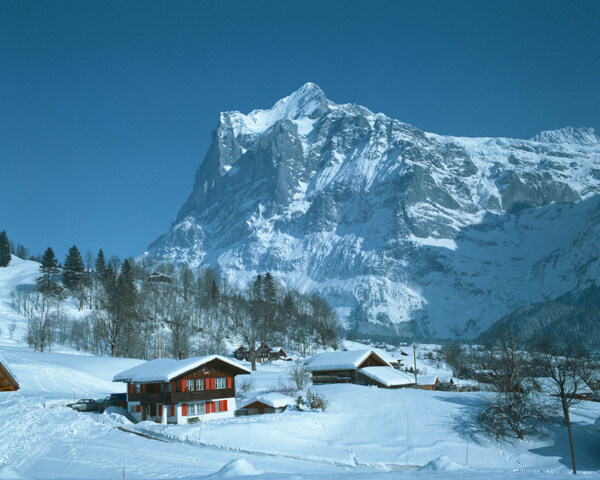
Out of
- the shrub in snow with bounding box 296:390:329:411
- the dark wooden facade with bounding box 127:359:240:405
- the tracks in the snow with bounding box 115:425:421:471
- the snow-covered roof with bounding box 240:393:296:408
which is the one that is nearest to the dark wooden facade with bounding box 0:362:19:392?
the tracks in the snow with bounding box 115:425:421:471

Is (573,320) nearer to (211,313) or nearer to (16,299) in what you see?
(211,313)

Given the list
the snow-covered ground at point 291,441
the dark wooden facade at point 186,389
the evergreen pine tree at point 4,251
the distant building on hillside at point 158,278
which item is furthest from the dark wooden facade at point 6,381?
the evergreen pine tree at point 4,251

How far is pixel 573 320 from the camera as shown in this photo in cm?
19050

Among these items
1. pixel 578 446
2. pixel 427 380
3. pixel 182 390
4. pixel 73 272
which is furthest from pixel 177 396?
pixel 73 272

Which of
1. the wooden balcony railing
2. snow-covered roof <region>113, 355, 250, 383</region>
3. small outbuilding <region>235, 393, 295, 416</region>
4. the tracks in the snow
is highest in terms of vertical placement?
snow-covered roof <region>113, 355, 250, 383</region>

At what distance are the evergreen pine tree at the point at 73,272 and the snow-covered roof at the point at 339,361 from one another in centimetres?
6346

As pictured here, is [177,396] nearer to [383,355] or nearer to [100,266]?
[383,355]

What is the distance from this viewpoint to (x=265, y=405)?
153ft

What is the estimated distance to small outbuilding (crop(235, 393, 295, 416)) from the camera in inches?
1829

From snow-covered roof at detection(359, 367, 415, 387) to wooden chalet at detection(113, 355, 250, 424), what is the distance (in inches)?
826

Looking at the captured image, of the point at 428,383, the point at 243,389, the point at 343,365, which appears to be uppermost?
the point at 343,365

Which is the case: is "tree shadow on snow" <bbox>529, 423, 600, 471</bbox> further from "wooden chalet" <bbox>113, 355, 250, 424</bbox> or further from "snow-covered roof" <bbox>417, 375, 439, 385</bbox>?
"snow-covered roof" <bbox>417, 375, 439, 385</bbox>

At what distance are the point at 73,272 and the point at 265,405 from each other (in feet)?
258

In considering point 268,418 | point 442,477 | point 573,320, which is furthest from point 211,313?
point 573,320
